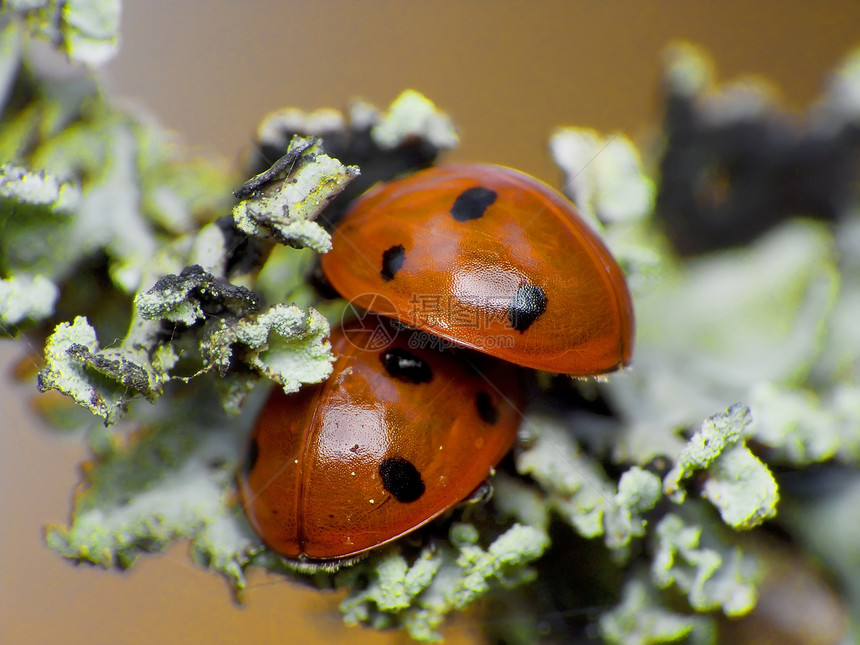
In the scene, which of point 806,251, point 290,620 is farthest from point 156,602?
point 806,251

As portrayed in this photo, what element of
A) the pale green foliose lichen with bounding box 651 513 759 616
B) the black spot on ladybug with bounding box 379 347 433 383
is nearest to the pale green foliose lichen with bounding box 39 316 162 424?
the black spot on ladybug with bounding box 379 347 433 383

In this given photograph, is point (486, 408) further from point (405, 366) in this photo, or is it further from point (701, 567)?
point (701, 567)

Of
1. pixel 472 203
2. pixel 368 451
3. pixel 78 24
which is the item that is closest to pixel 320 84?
pixel 78 24

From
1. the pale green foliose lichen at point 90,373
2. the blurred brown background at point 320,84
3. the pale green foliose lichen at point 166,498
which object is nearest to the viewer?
the pale green foliose lichen at point 90,373

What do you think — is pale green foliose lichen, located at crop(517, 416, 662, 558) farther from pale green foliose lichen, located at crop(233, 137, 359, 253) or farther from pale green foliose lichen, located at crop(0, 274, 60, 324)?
pale green foliose lichen, located at crop(0, 274, 60, 324)

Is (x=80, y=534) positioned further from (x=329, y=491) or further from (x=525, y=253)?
(x=525, y=253)

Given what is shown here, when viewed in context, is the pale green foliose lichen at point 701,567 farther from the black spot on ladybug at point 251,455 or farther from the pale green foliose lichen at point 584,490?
the black spot on ladybug at point 251,455

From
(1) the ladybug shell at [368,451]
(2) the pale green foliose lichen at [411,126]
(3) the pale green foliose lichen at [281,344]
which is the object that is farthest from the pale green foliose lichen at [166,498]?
(2) the pale green foliose lichen at [411,126]
